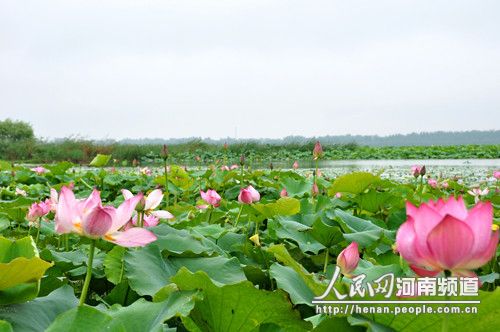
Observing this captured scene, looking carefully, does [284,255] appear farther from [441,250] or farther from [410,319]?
[441,250]

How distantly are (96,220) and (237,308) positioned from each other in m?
0.23

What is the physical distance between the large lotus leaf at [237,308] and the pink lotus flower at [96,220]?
0.09m

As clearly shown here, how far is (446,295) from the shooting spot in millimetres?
559

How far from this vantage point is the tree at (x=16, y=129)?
22266 millimetres

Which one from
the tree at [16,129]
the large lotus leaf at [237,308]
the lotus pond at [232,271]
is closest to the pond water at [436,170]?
the lotus pond at [232,271]

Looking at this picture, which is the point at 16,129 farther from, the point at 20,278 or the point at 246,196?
the point at 20,278

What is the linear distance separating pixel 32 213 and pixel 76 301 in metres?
0.81

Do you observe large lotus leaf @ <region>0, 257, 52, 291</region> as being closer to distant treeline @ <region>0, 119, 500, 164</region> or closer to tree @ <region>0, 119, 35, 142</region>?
distant treeline @ <region>0, 119, 500, 164</region>

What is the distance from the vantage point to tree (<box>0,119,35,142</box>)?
22266mm

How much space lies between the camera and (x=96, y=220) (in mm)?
740

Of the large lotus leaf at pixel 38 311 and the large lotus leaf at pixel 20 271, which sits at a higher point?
the large lotus leaf at pixel 20 271

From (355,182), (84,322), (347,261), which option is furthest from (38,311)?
(355,182)

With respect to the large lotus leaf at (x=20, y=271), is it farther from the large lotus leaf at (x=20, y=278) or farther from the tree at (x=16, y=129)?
the tree at (x=16, y=129)

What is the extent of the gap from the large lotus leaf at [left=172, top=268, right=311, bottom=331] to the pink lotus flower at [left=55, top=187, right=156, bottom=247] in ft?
0.28
